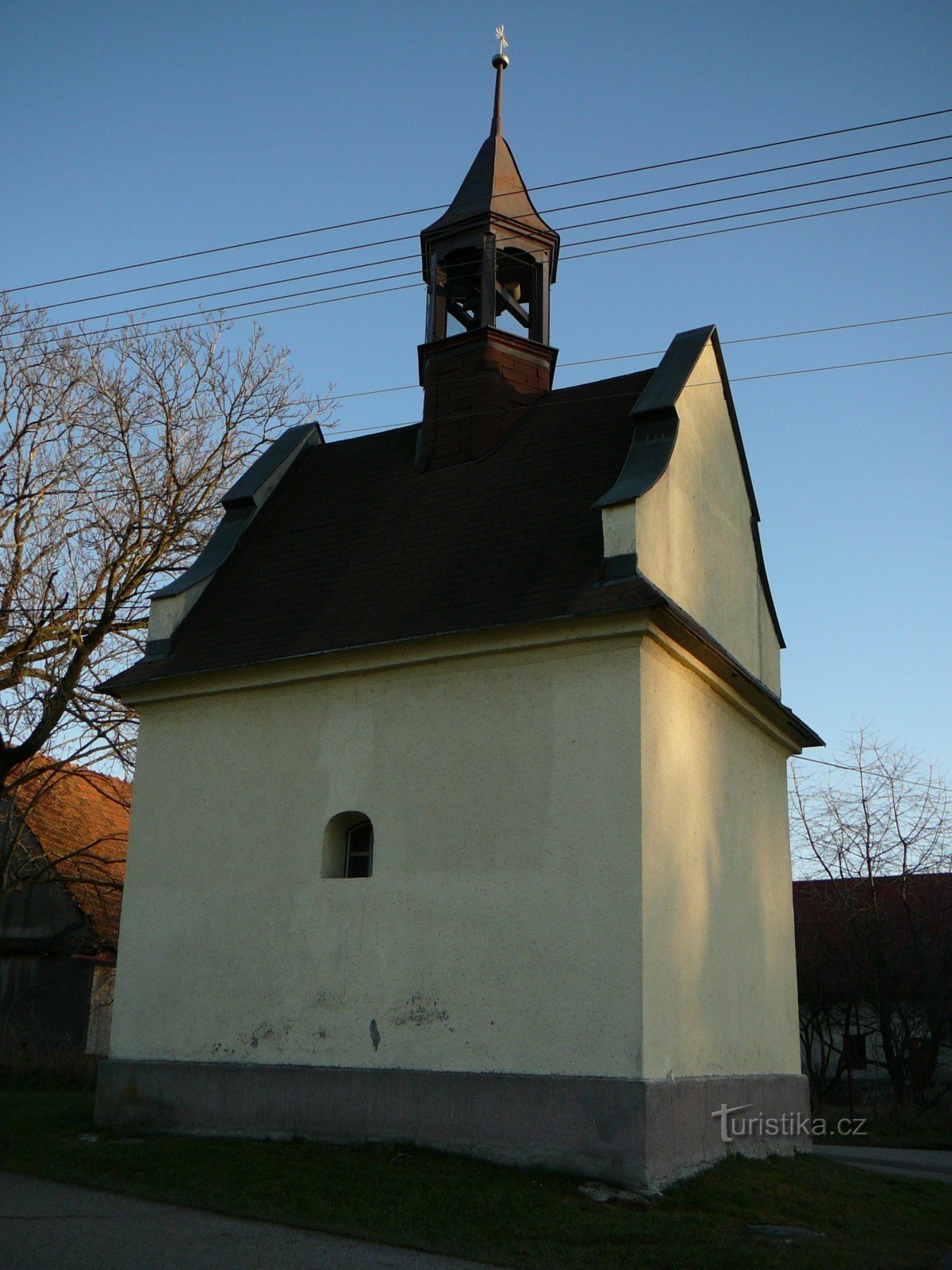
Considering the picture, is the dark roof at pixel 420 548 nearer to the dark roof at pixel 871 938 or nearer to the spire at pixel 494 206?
the spire at pixel 494 206

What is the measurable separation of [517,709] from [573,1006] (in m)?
2.83

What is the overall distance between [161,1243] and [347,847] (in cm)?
517

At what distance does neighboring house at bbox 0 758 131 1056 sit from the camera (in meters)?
20.6

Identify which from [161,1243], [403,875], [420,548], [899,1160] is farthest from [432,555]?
[899,1160]

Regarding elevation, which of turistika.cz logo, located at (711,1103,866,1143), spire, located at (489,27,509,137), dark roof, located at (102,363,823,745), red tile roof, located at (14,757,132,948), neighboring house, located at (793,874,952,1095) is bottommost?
turistika.cz logo, located at (711,1103,866,1143)

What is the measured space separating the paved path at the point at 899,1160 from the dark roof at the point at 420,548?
7803 millimetres

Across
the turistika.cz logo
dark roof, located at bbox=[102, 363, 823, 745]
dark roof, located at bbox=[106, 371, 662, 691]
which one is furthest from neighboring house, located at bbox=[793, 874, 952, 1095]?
dark roof, located at bbox=[106, 371, 662, 691]

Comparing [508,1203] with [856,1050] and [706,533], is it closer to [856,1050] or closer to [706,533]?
[706,533]

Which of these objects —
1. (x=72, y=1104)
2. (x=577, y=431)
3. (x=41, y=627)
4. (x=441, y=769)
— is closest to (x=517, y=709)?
(x=441, y=769)

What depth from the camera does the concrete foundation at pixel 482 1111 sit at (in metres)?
10.1

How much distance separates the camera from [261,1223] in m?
8.76

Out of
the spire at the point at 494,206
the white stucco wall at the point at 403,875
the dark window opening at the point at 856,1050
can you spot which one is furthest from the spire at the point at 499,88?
the dark window opening at the point at 856,1050

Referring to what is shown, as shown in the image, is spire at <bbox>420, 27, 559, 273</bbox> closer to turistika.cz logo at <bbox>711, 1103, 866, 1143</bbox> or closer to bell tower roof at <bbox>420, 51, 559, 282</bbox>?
bell tower roof at <bbox>420, 51, 559, 282</bbox>

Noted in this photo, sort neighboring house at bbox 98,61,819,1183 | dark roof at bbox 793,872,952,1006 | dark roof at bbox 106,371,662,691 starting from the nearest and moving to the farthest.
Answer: neighboring house at bbox 98,61,819,1183 < dark roof at bbox 106,371,662,691 < dark roof at bbox 793,872,952,1006
